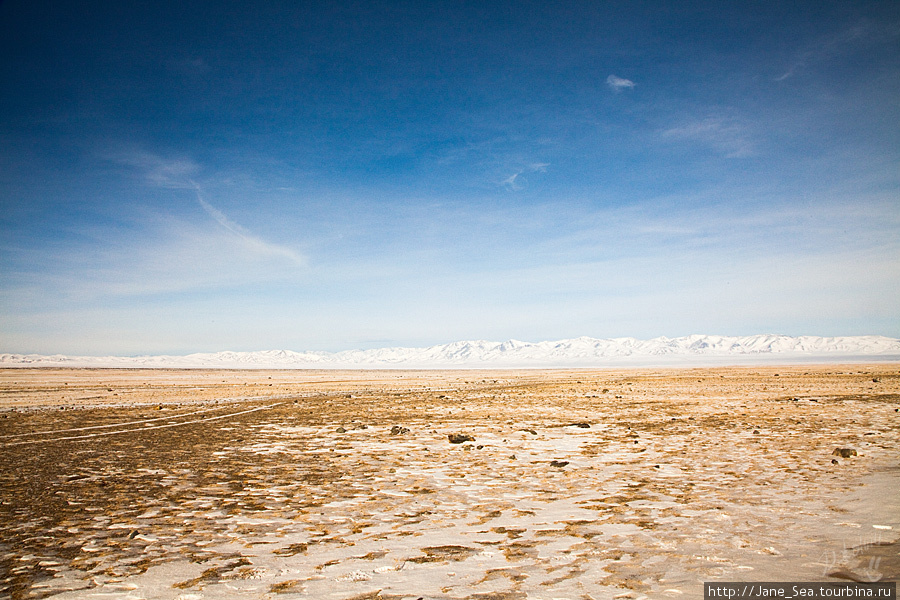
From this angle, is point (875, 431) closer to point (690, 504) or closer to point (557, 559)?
point (690, 504)

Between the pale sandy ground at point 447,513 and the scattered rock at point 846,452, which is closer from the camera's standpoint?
the pale sandy ground at point 447,513

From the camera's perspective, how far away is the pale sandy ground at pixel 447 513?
5.41 metres

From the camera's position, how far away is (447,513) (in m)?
8.02

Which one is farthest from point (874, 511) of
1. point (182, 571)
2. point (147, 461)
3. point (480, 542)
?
point (147, 461)

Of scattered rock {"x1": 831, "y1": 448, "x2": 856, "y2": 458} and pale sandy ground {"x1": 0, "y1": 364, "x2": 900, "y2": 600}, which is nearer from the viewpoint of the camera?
pale sandy ground {"x1": 0, "y1": 364, "x2": 900, "y2": 600}

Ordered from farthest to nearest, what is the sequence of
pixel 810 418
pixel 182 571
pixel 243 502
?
pixel 810 418 < pixel 243 502 < pixel 182 571

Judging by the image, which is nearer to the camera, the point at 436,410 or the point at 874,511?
the point at 874,511

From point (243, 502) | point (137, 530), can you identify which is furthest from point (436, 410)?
point (137, 530)

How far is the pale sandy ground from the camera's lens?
A: 541cm

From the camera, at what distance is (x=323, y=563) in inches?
233

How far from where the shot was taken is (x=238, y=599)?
5016 millimetres

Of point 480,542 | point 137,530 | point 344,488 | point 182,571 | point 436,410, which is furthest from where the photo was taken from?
point 436,410

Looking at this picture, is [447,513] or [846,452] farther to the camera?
[846,452]

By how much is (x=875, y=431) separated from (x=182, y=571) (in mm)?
19698
